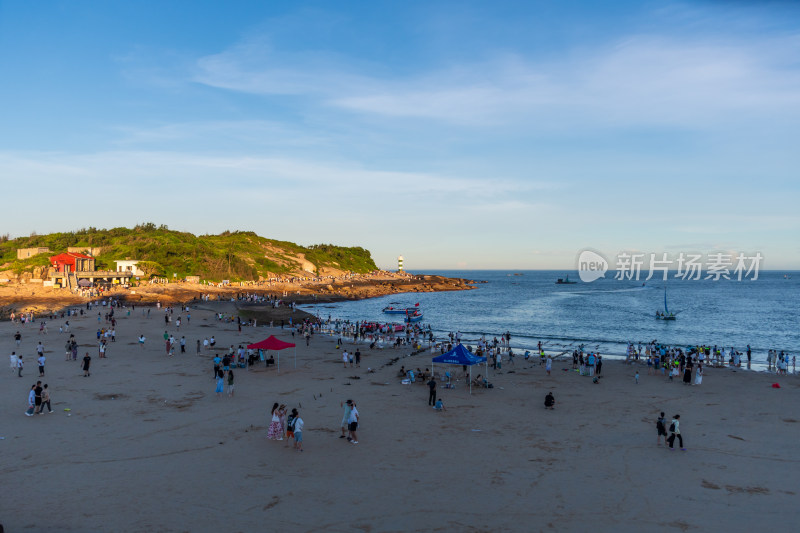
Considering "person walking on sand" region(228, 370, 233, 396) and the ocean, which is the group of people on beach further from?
→ the ocean

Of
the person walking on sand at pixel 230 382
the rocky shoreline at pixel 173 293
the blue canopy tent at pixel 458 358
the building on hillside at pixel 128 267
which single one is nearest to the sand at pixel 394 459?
the person walking on sand at pixel 230 382

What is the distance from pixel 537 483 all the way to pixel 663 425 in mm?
5186

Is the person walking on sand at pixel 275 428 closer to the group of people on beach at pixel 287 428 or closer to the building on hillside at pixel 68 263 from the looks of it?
the group of people on beach at pixel 287 428

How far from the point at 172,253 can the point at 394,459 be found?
93.6 m

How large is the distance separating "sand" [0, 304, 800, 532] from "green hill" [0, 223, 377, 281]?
7272 centimetres

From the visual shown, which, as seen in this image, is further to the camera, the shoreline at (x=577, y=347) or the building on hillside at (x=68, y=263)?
the building on hillside at (x=68, y=263)

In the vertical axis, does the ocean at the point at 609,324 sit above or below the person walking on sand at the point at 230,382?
below

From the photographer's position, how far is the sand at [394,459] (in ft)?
32.3

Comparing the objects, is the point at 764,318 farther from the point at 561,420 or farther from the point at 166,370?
the point at 166,370

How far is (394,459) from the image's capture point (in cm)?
1296

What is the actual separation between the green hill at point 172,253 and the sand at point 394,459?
72719 mm

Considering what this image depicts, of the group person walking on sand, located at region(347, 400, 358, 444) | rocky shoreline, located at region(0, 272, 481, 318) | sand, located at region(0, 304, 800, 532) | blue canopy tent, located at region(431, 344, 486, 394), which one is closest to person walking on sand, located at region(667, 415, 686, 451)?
sand, located at region(0, 304, 800, 532)

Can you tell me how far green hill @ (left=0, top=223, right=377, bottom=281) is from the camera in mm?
88812

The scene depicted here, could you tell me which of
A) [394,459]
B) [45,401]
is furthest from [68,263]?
[394,459]
